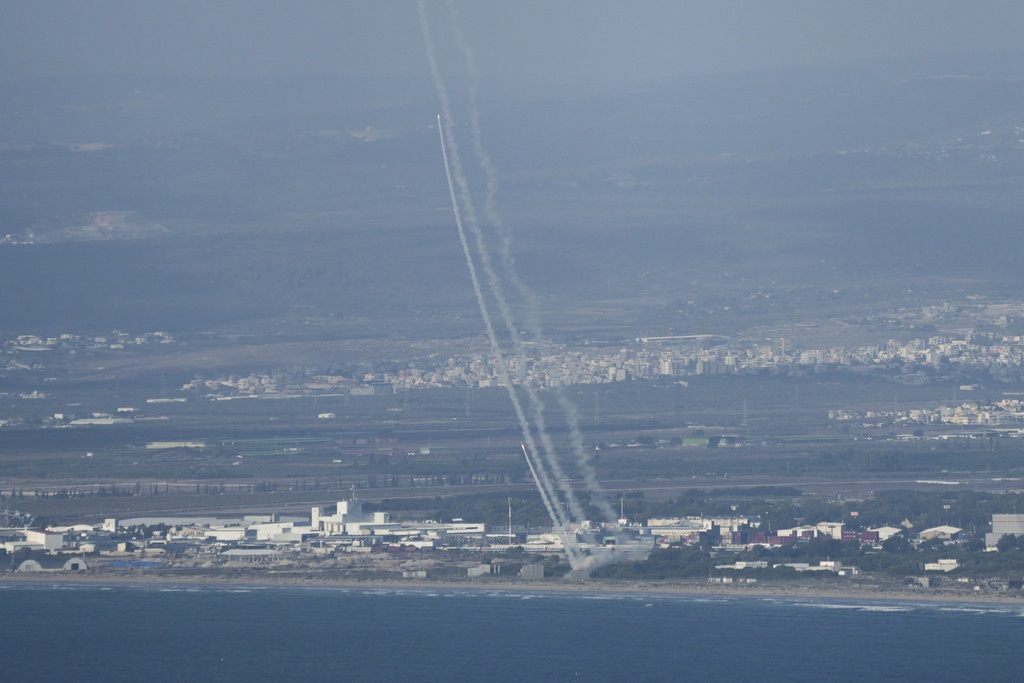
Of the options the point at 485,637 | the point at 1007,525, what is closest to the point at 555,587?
the point at 485,637

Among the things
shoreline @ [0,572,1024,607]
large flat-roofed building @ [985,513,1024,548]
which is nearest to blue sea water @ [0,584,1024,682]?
shoreline @ [0,572,1024,607]

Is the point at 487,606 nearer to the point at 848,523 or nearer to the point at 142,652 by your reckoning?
the point at 142,652

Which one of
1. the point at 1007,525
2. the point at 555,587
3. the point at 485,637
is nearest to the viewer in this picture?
the point at 485,637

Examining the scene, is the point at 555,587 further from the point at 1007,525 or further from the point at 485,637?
the point at 1007,525

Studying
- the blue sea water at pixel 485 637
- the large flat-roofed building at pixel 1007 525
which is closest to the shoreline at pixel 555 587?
the blue sea water at pixel 485 637

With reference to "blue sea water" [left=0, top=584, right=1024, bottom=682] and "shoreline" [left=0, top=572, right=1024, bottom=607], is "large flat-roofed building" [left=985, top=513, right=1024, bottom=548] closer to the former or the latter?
"shoreline" [left=0, top=572, right=1024, bottom=607]

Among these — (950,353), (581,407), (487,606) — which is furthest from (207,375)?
(487,606)
